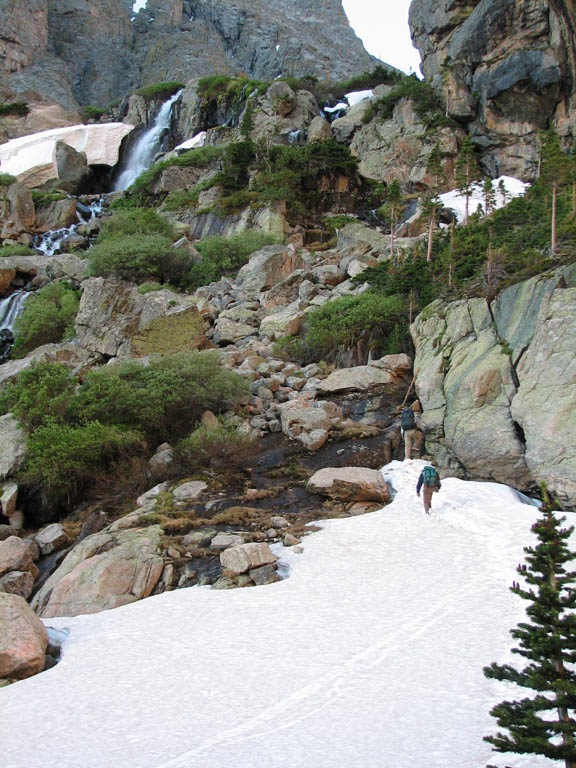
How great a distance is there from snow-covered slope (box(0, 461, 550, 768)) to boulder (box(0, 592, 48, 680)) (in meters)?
0.19

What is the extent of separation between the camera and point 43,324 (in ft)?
82.0

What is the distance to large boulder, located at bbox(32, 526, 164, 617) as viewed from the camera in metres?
8.28

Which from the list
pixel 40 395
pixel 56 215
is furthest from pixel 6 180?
pixel 40 395

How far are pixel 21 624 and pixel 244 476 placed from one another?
7067mm

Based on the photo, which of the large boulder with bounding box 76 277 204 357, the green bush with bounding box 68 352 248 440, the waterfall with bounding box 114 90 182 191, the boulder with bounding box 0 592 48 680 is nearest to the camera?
the boulder with bounding box 0 592 48 680

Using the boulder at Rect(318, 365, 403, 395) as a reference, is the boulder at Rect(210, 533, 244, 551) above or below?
below

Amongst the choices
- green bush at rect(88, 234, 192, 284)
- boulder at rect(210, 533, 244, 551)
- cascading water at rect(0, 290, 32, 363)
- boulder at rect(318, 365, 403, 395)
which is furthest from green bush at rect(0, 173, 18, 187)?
boulder at rect(210, 533, 244, 551)

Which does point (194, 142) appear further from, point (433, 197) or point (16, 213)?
point (433, 197)

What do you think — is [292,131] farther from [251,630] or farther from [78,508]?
[251,630]

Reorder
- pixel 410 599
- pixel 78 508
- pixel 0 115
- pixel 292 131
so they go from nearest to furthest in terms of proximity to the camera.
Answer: pixel 410 599 → pixel 78 508 → pixel 292 131 → pixel 0 115

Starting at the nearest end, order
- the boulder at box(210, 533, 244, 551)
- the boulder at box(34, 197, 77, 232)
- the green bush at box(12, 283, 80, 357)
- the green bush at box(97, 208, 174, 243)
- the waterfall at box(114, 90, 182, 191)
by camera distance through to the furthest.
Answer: the boulder at box(210, 533, 244, 551) → the green bush at box(12, 283, 80, 357) → the green bush at box(97, 208, 174, 243) → the boulder at box(34, 197, 77, 232) → the waterfall at box(114, 90, 182, 191)

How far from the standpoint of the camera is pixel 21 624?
6.48 meters

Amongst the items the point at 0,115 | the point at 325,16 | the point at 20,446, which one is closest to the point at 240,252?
the point at 20,446

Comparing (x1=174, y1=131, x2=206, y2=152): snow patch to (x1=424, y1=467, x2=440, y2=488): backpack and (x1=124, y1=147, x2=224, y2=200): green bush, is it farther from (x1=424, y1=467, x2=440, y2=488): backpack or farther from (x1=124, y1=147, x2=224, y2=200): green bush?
(x1=424, y1=467, x2=440, y2=488): backpack
